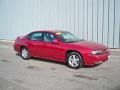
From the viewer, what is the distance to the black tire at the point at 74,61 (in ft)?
33.8

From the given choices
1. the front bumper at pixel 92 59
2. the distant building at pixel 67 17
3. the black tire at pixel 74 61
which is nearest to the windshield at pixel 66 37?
the black tire at pixel 74 61

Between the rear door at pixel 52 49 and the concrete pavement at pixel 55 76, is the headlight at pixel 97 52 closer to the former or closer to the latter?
the concrete pavement at pixel 55 76

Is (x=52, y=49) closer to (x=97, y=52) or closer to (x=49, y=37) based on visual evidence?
(x=49, y=37)

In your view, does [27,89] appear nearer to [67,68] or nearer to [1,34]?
[67,68]

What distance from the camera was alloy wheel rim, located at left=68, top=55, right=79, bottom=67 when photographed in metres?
10.4

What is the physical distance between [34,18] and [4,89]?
36.9ft

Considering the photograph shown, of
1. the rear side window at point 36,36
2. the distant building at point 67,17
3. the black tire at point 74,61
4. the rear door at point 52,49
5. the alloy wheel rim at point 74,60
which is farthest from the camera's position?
the distant building at point 67,17

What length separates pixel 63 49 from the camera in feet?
35.1

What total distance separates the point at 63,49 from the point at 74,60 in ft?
2.09

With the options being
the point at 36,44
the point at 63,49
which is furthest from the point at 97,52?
the point at 36,44

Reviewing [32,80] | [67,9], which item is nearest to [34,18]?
[67,9]

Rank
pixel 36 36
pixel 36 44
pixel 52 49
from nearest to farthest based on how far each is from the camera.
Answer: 1. pixel 52 49
2. pixel 36 44
3. pixel 36 36

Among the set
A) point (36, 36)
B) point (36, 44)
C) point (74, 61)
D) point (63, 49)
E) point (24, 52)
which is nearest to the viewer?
point (74, 61)

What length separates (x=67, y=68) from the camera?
10.6 m
